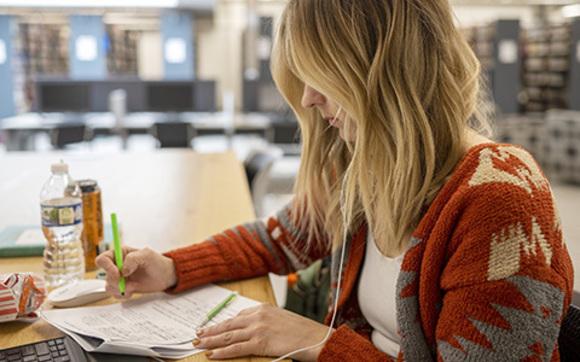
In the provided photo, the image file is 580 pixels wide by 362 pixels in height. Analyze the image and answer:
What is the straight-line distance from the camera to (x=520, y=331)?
0.78 metres

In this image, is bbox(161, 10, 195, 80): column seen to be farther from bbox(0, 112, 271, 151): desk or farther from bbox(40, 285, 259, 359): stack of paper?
bbox(40, 285, 259, 359): stack of paper

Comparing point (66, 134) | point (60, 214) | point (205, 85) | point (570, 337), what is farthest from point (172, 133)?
point (570, 337)

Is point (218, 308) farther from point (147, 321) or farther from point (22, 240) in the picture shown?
point (22, 240)

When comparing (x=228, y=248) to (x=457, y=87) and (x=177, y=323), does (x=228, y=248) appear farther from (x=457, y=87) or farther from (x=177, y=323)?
(x=457, y=87)

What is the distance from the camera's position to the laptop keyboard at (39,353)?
35.4 inches

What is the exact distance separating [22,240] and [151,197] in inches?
27.0

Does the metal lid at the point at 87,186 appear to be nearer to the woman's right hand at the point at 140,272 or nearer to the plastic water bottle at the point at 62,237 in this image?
the plastic water bottle at the point at 62,237

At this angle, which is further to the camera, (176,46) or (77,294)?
(176,46)

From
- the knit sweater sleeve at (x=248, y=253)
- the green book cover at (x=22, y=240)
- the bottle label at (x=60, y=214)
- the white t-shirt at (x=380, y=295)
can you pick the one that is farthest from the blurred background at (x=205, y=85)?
the white t-shirt at (x=380, y=295)

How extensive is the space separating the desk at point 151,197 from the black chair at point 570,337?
18.2 inches

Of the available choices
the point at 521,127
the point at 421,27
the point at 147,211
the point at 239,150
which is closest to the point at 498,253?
the point at 421,27

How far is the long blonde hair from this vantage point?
3.07 feet

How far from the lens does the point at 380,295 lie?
1102 mm

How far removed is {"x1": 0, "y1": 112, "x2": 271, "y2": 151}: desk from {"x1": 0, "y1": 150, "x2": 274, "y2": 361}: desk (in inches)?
137
